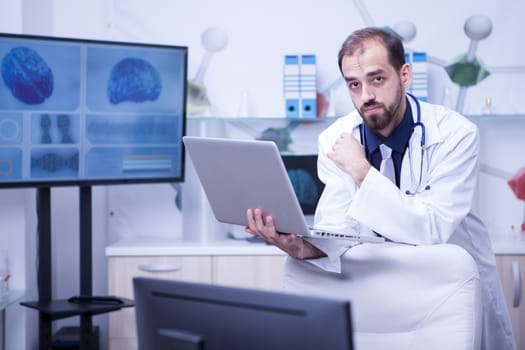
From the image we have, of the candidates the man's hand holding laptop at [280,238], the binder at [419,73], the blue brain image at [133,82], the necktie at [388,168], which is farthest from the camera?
the binder at [419,73]

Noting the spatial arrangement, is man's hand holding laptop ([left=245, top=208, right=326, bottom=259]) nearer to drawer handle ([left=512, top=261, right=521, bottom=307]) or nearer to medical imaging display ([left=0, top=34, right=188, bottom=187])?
medical imaging display ([left=0, top=34, right=188, bottom=187])

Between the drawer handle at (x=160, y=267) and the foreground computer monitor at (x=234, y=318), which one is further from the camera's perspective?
the drawer handle at (x=160, y=267)

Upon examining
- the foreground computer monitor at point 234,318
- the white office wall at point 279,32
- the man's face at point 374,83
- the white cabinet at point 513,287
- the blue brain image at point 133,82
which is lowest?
the white cabinet at point 513,287

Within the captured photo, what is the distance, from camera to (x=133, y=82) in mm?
3143

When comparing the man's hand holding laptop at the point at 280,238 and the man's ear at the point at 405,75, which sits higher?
→ the man's ear at the point at 405,75

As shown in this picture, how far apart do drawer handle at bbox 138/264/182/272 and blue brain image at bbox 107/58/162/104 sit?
2.51 feet

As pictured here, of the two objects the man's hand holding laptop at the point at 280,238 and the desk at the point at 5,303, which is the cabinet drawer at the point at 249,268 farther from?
the man's hand holding laptop at the point at 280,238

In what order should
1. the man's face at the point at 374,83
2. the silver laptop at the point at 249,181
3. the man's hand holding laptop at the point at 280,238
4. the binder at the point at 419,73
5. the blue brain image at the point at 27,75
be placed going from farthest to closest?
1. the binder at the point at 419,73
2. the blue brain image at the point at 27,75
3. the man's face at the point at 374,83
4. the man's hand holding laptop at the point at 280,238
5. the silver laptop at the point at 249,181

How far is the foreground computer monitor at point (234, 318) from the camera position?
0.95 m

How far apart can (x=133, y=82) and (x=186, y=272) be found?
2.98ft

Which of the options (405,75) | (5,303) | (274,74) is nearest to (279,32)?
(274,74)

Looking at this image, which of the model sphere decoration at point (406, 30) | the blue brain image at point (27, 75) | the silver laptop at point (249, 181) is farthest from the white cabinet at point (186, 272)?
the silver laptop at point (249, 181)

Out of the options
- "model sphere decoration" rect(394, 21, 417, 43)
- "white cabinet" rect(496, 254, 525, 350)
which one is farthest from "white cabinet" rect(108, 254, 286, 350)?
"model sphere decoration" rect(394, 21, 417, 43)

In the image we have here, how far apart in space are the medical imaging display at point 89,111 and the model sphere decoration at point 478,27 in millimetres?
1559
